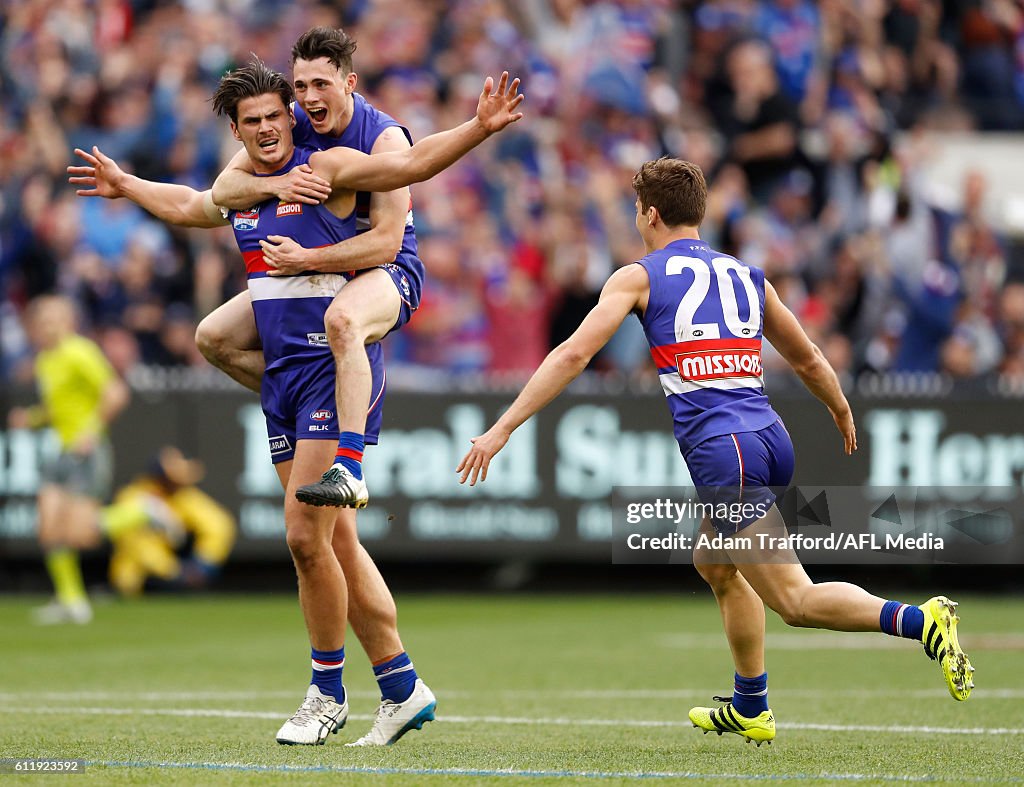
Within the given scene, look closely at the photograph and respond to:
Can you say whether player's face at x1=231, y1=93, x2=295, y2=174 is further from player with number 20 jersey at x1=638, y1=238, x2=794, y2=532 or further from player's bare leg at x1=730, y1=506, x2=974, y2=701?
player's bare leg at x1=730, y1=506, x2=974, y2=701

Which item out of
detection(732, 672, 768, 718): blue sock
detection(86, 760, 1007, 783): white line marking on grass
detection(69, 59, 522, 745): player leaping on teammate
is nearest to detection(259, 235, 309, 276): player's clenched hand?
detection(69, 59, 522, 745): player leaping on teammate

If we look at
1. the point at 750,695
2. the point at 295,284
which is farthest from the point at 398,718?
the point at 295,284

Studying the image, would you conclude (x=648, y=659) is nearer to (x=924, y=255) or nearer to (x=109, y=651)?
(x=109, y=651)

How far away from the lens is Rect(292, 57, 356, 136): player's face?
6742 mm

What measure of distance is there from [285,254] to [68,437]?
797 centimetres

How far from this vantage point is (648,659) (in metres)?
11.1

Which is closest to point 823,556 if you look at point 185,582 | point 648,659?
point 648,659

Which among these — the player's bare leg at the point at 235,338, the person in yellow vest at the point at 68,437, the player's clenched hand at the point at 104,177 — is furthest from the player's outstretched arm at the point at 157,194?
the person in yellow vest at the point at 68,437

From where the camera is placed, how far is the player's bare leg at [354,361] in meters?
6.43

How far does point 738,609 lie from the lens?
6.72 metres

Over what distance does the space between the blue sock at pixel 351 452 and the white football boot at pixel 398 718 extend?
1.05 metres

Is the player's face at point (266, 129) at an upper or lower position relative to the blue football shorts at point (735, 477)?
upper

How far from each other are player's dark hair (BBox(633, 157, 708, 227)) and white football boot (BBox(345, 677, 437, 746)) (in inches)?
84.7

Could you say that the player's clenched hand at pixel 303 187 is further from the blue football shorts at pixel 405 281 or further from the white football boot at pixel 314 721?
the white football boot at pixel 314 721
